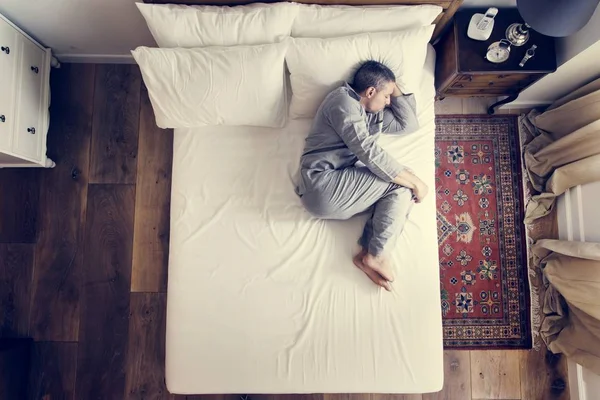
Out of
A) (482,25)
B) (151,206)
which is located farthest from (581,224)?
(151,206)

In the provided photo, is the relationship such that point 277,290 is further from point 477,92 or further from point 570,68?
point 570,68

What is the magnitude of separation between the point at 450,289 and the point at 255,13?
153 cm

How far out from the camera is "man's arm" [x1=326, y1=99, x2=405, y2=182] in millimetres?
1550

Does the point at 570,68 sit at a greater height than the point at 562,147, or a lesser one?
greater

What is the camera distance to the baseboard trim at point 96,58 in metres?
2.09

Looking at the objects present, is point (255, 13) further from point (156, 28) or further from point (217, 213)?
point (217, 213)

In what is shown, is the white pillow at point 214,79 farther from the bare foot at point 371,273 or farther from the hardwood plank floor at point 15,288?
the hardwood plank floor at point 15,288

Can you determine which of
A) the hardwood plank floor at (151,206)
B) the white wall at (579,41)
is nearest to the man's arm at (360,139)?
the white wall at (579,41)

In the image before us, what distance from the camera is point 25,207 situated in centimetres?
204

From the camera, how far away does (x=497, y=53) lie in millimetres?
1688

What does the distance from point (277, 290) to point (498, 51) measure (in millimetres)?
1293

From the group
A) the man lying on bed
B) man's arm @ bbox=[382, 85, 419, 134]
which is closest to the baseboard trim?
the man lying on bed

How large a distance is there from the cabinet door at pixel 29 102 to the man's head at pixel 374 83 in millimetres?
1418

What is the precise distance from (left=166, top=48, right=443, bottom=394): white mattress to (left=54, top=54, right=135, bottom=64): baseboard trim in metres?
0.71
